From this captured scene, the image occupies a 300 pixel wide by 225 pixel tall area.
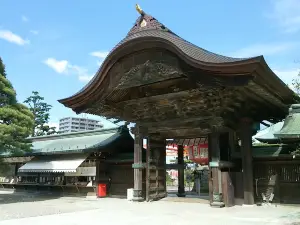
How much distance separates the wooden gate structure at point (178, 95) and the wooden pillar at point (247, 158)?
42 millimetres

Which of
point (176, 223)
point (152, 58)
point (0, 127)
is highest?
point (152, 58)

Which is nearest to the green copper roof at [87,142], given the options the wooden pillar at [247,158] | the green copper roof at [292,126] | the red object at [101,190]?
the red object at [101,190]

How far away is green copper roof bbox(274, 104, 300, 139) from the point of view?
37.4ft

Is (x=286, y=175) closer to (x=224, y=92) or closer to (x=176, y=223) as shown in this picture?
(x=224, y=92)

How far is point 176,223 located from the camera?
29.9 feet

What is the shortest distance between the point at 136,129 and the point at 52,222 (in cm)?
741

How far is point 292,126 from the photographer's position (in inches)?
488

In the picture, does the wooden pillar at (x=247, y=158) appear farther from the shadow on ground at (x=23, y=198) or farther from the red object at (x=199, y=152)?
the shadow on ground at (x=23, y=198)

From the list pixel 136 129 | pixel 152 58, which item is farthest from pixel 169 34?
pixel 136 129

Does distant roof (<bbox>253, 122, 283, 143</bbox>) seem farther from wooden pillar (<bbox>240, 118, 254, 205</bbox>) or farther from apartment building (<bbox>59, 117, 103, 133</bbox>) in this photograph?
apartment building (<bbox>59, 117, 103, 133</bbox>)

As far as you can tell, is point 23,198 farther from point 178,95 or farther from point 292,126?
point 292,126

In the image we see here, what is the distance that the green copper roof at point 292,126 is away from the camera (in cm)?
1141

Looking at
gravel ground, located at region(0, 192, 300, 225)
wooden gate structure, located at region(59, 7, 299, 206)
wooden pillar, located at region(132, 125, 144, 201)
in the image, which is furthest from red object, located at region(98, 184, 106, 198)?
gravel ground, located at region(0, 192, 300, 225)

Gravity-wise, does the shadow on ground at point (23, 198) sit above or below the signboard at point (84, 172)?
below
